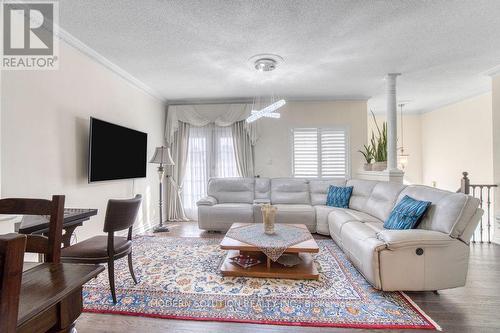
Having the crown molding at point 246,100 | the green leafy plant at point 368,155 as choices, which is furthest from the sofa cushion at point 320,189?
the crown molding at point 246,100

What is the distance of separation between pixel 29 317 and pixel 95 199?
2.99 m

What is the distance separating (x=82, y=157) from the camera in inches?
120

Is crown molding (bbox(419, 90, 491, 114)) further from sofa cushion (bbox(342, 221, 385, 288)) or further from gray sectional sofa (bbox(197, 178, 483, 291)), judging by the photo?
sofa cushion (bbox(342, 221, 385, 288))

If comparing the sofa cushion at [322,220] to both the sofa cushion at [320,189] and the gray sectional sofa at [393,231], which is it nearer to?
the gray sectional sofa at [393,231]

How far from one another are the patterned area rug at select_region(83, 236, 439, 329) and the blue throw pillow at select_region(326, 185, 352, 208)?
157 centimetres

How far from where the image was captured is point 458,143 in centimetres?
564

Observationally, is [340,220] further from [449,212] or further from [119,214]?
[119,214]

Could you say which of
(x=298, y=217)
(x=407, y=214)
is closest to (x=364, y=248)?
(x=407, y=214)

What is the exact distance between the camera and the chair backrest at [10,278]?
51cm

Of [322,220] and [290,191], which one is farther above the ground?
[290,191]

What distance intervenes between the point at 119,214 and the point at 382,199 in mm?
3349

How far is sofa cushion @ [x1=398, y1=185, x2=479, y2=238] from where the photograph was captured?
2.18 meters

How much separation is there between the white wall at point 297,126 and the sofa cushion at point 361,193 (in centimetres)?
111
